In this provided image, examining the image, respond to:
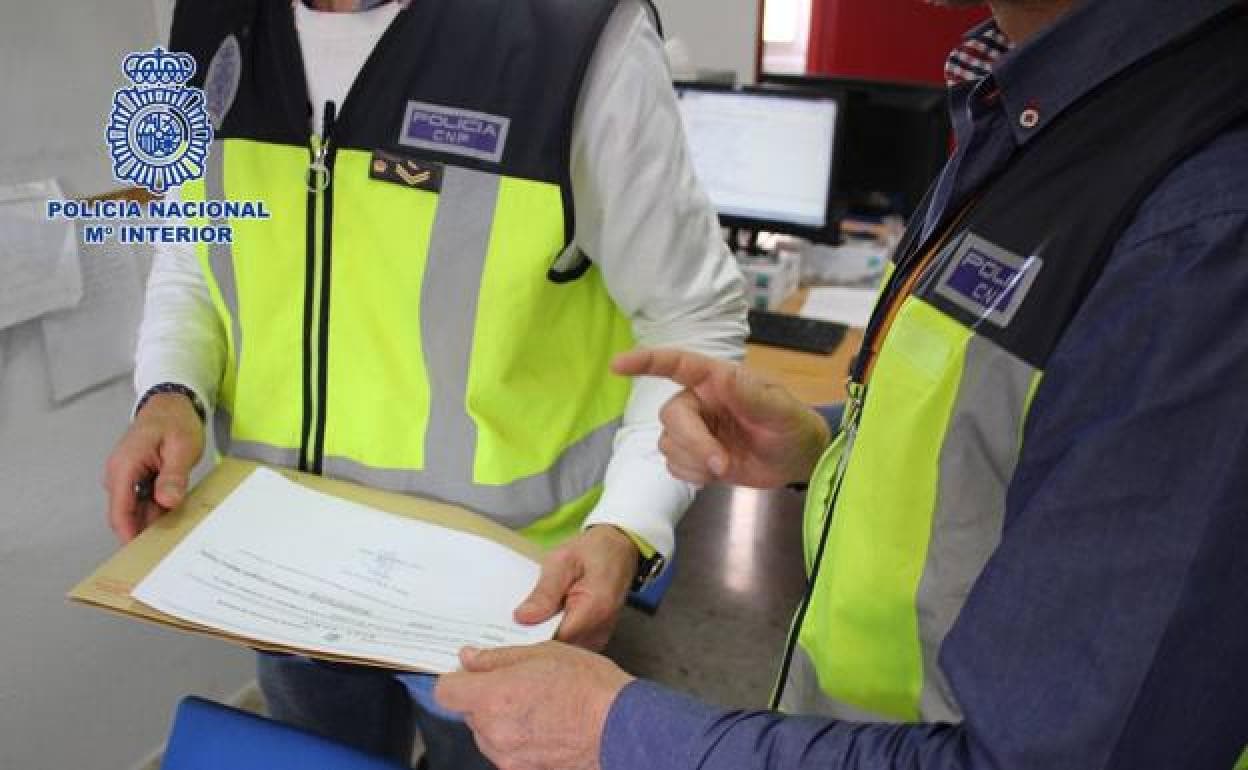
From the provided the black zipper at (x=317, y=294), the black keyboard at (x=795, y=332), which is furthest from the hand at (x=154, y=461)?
the black keyboard at (x=795, y=332)

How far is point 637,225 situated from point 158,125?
855 mm

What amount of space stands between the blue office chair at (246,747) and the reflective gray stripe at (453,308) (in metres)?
0.31

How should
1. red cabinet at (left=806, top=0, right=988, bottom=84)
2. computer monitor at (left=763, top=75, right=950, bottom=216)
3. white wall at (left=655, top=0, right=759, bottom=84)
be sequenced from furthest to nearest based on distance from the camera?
red cabinet at (left=806, top=0, right=988, bottom=84) < white wall at (left=655, top=0, right=759, bottom=84) < computer monitor at (left=763, top=75, right=950, bottom=216)

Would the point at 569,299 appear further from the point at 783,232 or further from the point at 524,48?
the point at 783,232

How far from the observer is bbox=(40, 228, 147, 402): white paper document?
1587mm

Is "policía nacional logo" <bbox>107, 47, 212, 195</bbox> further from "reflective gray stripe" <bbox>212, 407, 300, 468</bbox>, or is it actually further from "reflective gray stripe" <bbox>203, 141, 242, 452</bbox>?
"reflective gray stripe" <bbox>212, 407, 300, 468</bbox>

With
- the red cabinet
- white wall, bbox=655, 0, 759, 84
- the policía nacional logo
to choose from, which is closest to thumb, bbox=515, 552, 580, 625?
the policía nacional logo

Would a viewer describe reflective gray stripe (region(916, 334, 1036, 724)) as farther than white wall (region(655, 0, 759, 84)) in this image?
No

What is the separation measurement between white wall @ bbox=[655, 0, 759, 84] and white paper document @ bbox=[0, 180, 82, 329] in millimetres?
2259

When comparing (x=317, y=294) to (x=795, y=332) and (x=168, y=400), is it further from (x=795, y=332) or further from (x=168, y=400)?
(x=795, y=332)

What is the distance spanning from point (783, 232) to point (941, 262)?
1.89 meters

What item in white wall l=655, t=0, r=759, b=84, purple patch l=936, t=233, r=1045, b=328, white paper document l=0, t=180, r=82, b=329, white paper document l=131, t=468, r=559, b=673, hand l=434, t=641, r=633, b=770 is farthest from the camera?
white wall l=655, t=0, r=759, b=84

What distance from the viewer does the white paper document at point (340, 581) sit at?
2.74 feet

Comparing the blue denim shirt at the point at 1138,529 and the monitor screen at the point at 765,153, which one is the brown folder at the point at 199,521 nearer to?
the blue denim shirt at the point at 1138,529
